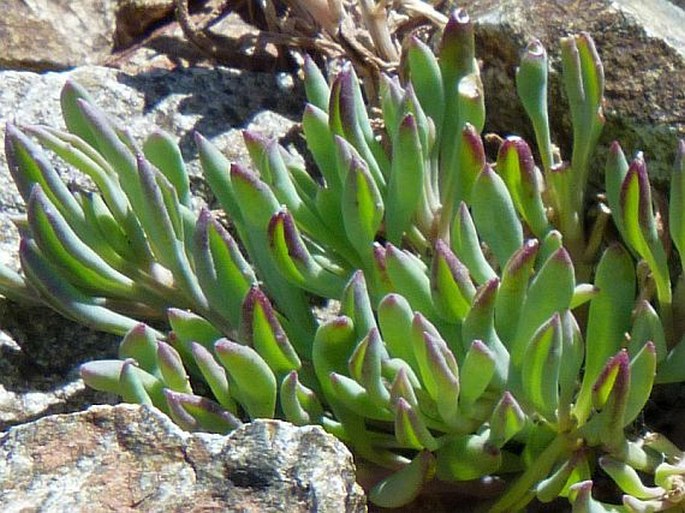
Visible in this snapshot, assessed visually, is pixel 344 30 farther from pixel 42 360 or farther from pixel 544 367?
pixel 544 367

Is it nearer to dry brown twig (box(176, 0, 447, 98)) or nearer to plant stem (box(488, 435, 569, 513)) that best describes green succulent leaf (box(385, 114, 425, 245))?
plant stem (box(488, 435, 569, 513))

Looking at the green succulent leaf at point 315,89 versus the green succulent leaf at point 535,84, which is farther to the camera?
the green succulent leaf at point 315,89

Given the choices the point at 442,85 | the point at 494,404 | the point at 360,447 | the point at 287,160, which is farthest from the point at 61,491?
the point at 442,85

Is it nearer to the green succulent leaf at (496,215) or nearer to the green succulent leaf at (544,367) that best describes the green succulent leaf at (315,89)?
the green succulent leaf at (496,215)

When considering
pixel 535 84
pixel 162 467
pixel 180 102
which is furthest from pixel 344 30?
pixel 162 467

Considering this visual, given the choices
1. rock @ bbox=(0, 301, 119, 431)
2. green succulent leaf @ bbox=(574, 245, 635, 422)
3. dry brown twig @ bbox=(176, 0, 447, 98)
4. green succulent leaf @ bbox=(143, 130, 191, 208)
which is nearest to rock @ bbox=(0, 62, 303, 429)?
rock @ bbox=(0, 301, 119, 431)

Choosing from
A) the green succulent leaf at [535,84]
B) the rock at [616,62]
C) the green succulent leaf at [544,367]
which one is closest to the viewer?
the green succulent leaf at [544,367]

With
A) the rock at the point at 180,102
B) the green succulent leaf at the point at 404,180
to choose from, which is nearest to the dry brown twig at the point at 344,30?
the rock at the point at 180,102
